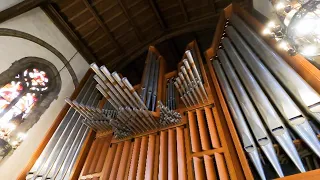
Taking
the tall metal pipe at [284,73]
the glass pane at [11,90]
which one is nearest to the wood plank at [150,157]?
the tall metal pipe at [284,73]

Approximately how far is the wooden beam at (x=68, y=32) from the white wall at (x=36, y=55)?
103 millimetres

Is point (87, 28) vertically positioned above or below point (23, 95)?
above

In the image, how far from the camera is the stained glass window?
13.5ft

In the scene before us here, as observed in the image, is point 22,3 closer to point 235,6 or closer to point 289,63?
point 235,6

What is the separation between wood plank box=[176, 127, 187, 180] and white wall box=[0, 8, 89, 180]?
10.3 ft

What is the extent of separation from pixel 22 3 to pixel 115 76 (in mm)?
3087

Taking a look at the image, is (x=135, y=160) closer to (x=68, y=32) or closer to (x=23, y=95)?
(x=23, y=95)

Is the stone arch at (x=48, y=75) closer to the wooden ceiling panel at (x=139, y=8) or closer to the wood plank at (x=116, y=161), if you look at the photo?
the wood plank at (x=116, y=161)

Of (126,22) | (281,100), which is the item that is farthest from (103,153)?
(126,22)

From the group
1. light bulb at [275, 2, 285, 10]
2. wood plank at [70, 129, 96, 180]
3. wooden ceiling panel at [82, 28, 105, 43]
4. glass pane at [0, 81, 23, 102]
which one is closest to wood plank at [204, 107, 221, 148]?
light bulb at [275, 2, 285, 10]

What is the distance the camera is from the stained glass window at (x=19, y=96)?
13.5 ft

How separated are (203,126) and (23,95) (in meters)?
3.83

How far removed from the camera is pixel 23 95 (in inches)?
181

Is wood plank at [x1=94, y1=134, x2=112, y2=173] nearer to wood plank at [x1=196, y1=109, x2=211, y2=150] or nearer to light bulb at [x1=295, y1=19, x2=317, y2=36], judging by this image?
wood plank at [x1=196, y1=109, x2=211, y2=150]
